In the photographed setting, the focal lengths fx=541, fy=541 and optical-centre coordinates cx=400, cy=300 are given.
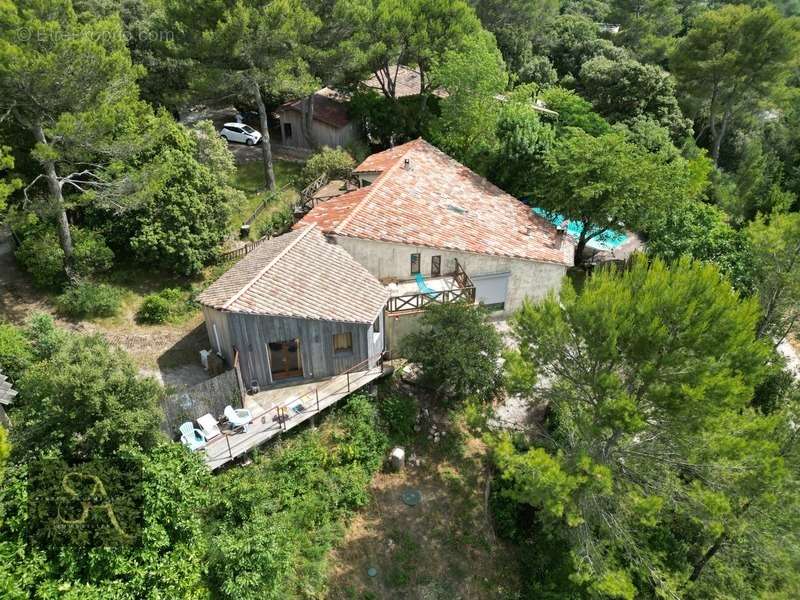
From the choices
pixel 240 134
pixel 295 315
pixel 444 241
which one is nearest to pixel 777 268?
pixel 444 241

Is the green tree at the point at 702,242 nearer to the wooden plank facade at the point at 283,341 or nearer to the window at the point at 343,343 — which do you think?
the wooden plank facade at the point at 283,341

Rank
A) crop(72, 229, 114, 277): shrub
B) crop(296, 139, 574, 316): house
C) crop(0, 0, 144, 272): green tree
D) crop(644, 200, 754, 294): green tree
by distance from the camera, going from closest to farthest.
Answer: crop(0, 0, 144, 272): green tree, crop(296, 139, 574, 316): house, crop(72, 229, 114, 277): shrub, crop(644, 200, 754, 294): green tree

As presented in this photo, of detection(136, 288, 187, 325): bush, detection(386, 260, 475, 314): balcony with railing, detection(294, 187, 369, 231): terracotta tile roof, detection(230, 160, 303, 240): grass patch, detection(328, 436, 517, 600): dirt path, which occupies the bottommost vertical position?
detection(328, 436, 517, 600): dirt path

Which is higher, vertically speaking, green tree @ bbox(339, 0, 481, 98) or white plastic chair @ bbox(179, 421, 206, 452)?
green tree @ bbox(339, 0, 481, 98)

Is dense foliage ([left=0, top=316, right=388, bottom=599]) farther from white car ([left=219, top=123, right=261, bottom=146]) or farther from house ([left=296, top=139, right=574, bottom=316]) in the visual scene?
white car ([left=219, top=123, right=261, bottom=146])

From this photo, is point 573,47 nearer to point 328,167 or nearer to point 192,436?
point 328,167

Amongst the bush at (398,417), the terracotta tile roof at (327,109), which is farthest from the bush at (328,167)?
the bush at (398,417)

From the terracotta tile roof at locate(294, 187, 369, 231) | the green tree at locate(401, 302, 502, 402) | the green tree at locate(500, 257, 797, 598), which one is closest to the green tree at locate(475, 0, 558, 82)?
the terracotta tile roof at locate(294, 187, 369, 231)
